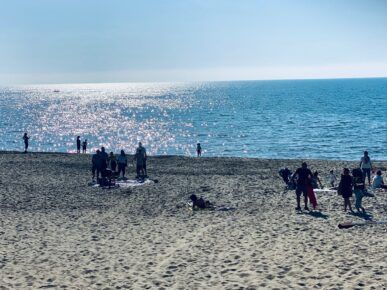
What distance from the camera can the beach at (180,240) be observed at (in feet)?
31.8

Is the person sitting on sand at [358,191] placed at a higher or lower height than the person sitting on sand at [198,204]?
higher

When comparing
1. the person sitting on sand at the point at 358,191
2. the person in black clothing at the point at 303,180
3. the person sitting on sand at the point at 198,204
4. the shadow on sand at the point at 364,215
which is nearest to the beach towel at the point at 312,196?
the person in black clothing at the point at 303,180

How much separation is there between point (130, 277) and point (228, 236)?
3.99 m

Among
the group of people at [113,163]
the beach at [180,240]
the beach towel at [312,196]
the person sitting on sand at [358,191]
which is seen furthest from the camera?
the group of people at [113,163]

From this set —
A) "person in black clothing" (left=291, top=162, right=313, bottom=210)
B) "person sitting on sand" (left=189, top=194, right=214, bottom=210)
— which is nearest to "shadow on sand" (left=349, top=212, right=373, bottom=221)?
"person in black clothing" (left=291, top=162, right=313, bottom=210)

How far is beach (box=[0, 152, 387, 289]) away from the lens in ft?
31.8

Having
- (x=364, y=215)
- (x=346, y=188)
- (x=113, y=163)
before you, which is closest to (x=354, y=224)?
(x=364, y=215)

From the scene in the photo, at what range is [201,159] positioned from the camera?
1436 inches

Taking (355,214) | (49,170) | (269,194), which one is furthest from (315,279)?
(49,170)

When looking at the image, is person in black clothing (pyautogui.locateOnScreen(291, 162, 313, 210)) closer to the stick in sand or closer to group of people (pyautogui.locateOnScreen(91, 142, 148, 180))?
the stick in sand

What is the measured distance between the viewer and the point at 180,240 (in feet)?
42.1

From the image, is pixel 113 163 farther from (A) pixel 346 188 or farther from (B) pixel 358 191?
(B) pixel 358 191

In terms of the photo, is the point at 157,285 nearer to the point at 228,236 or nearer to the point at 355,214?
the point at 228,236

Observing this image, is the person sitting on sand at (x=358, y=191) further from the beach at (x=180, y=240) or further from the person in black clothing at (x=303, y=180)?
the person in black clothing at (x=303, y=180)
